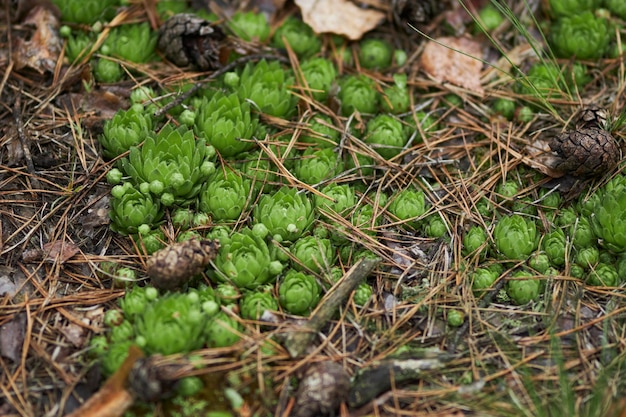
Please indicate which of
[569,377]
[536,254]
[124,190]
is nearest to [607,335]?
[569,377]

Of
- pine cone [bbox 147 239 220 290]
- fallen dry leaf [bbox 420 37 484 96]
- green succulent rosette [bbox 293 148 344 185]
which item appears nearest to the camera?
pine cone [bbox 147 239 220 290]

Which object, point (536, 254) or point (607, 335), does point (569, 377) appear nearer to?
point (607, 335)

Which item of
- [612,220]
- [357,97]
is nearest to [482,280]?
[612,220]

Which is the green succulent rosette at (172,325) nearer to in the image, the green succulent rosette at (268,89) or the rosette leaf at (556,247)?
the green succulent rosette at (268,89)

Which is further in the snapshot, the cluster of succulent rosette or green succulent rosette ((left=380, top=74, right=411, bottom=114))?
green succulent rosette ((left=380, top=74, right=411, bottom=114))

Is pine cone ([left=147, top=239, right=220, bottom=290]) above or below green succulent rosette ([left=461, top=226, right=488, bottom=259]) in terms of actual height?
above

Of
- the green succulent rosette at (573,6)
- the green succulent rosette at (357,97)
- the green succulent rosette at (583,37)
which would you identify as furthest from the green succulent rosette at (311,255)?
the green succulent rosette at (573,6)

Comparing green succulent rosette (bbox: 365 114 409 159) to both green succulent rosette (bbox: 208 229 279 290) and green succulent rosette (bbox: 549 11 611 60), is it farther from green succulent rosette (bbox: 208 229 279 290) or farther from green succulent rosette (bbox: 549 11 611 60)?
green succulent rosette (bbox: 549 11 611 60)

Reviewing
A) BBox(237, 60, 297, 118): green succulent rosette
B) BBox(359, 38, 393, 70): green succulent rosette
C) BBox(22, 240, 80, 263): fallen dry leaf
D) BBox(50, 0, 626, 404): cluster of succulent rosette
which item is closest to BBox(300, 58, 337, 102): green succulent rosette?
BBox(50, 0, 626, 404): cluster of succulent rosette
